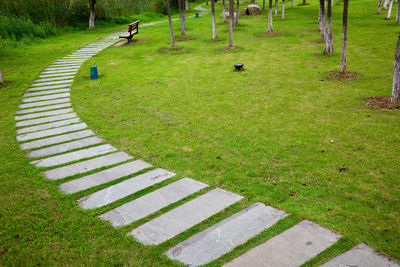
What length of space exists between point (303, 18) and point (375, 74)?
588 inches

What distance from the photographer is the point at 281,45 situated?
1491 cm

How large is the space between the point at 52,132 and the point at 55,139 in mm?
462

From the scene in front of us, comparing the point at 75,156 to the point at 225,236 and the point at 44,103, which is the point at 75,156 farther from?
the point at 44,103

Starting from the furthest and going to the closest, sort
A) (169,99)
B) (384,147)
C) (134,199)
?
(169,99), (384,147), (134,199)

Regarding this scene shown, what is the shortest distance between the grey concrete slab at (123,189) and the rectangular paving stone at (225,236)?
1.43m

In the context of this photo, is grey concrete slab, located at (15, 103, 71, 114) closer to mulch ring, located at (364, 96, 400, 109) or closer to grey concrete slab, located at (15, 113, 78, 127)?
grey concrete slab, located at (15, 113, 78, 127)

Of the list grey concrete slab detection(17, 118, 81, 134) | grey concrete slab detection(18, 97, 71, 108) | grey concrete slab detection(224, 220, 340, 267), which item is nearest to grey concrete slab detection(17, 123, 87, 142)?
grey concrete slab detection(17, 118, 81, 134)

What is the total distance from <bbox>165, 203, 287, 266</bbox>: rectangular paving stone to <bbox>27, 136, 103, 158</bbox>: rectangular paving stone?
145 inches

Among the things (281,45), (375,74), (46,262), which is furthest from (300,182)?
(281,45)

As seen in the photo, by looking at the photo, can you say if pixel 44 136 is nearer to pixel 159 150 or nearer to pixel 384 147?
pixel 159 150

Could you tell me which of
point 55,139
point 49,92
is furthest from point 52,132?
point 49,92

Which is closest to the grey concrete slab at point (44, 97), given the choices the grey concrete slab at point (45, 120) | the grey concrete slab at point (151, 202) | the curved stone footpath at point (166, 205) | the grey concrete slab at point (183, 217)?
the grey concrete slab at point (45, 120)

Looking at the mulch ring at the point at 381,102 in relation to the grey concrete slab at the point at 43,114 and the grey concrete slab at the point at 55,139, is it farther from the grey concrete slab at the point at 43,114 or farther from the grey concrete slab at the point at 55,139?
the grey concrete slab at the point at 43,114

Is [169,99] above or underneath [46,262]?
above
